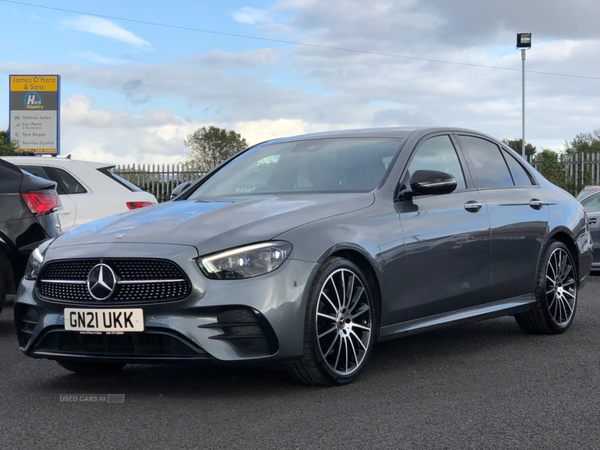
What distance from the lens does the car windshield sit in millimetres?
5633

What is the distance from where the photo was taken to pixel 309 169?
5859 millimetres

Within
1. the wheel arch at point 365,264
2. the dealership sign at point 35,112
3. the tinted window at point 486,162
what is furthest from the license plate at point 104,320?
the dealership sign at point 35,112

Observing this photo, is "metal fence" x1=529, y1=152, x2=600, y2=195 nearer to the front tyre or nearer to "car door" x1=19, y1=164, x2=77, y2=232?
"car door" x1=19, y1=164, x2=77, y2=232

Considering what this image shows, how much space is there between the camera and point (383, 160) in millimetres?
5699

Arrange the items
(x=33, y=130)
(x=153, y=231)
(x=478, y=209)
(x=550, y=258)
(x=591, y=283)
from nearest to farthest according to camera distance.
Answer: (x=153, y=231), (x=478, y=209), (x=550, y=258), (x=591, y=283), (x=33, y=130)

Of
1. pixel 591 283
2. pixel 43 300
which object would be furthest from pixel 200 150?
pixel 43 300

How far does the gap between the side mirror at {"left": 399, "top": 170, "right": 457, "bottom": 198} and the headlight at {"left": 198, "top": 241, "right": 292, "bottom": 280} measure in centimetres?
130

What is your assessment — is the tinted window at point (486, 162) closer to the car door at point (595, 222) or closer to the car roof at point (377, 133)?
the car roof at point (377, 133)

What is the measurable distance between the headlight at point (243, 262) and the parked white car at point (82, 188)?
20.2ft

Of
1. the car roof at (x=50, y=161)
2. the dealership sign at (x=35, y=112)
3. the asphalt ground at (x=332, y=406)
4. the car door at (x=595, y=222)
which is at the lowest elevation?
the asphalt ground at (x=332, y=406)

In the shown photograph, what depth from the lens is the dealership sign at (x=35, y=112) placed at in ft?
104

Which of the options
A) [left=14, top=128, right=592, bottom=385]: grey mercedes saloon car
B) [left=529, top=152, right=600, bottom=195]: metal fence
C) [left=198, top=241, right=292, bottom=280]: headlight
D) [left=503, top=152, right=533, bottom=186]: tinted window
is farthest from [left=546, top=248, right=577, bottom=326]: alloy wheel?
[left=529, top=152, right=600, bottom=195]: metal fence

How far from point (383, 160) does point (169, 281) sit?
189 cm

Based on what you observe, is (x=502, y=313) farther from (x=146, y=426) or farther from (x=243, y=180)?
(x=146, y=426)
